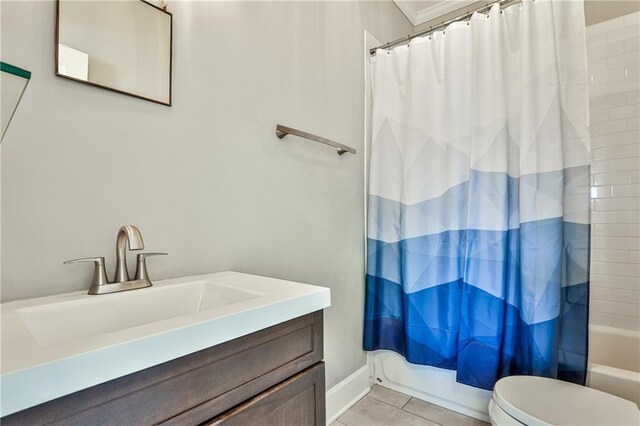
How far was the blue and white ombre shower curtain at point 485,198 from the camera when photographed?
1376 millimetres

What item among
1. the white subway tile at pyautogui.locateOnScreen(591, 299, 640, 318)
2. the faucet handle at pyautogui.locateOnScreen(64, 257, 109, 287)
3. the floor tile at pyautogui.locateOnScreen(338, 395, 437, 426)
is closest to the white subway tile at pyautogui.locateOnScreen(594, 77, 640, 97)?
the white subway tile at pyautogui.locateOnScreen(591, 299, 640, 318)

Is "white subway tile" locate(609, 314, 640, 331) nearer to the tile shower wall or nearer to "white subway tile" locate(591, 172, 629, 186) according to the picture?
the tile shower wall

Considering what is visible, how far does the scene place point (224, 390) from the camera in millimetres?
644

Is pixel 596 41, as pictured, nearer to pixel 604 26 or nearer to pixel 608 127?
pixel 604 26

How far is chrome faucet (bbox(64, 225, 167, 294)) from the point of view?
2.61 feet

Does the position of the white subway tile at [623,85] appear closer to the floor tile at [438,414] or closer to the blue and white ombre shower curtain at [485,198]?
the blue and white ombre shower curtain at [485,198]

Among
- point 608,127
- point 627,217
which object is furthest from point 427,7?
point 627,217

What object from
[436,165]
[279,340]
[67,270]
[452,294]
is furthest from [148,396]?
[436,165]

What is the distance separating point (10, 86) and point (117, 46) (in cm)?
47

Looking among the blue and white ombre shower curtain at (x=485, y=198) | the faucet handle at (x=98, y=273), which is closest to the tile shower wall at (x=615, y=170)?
the blue and white ombre shower curtain at (x=485, y=198)

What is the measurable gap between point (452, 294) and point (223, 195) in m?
1.28

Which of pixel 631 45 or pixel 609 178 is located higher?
pixel 631 45

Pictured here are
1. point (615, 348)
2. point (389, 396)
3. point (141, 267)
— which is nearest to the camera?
point (141, 267)

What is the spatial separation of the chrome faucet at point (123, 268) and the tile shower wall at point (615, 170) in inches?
104
